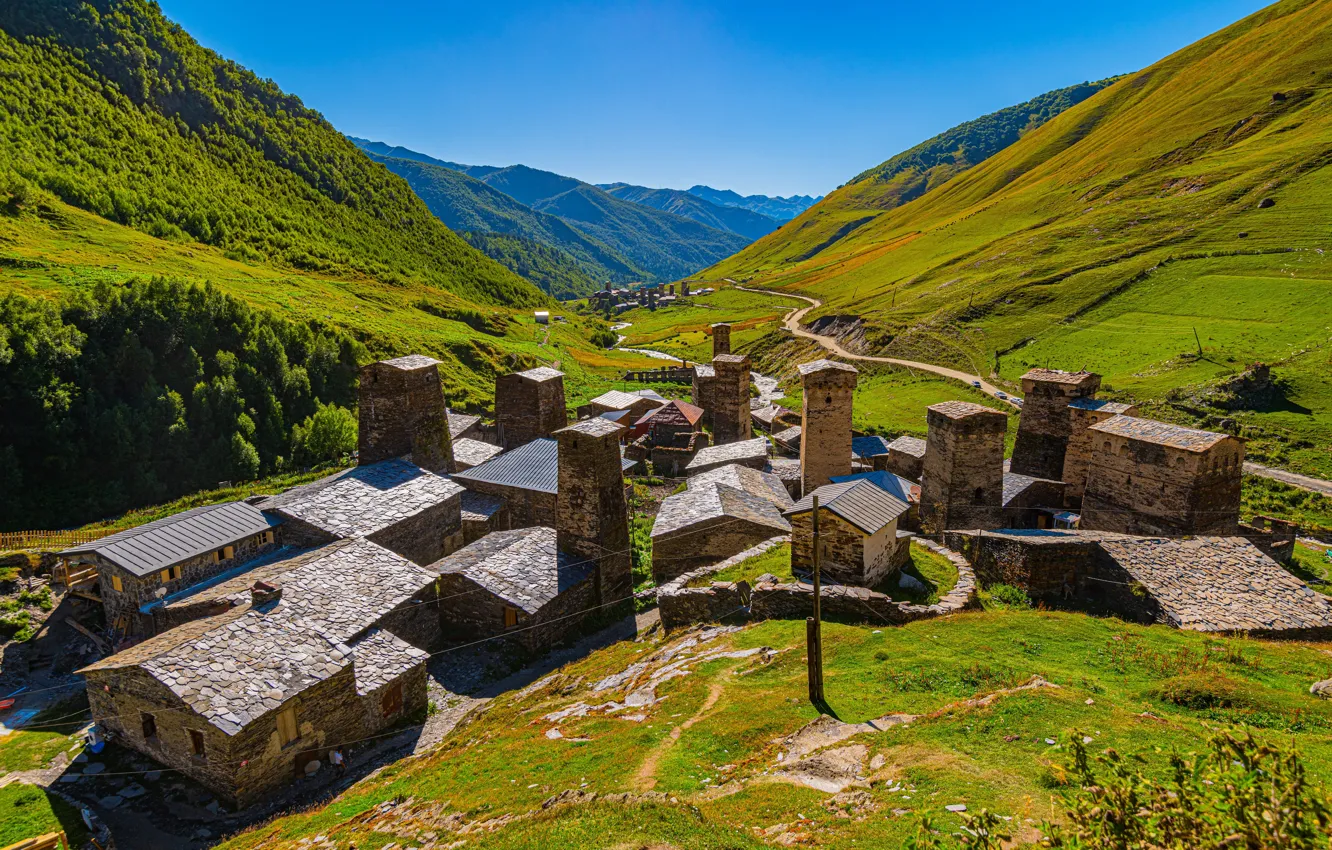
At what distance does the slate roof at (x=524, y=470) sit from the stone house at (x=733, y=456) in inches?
367

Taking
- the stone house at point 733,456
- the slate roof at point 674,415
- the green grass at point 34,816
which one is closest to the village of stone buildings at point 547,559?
the green grass at point 34,816

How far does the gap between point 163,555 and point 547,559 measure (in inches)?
501

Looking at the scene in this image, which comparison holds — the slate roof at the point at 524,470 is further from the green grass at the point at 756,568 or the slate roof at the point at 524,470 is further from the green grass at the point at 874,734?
the green grass at the point at 874,734

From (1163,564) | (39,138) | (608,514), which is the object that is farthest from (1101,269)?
(39,138)

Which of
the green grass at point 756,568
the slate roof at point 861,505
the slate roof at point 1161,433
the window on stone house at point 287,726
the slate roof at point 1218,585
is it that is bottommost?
the window on stone house at point 287,726

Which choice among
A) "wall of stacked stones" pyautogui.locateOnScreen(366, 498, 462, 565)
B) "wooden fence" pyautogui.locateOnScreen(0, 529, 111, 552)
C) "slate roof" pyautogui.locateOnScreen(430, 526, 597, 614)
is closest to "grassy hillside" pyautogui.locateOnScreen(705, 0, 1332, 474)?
"slate roof" pyautogui.locateOnScreen(430, 526, 597, 614)

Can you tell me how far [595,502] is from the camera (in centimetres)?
2464

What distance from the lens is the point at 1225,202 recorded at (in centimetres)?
7831

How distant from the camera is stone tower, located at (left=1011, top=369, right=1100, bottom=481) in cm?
2892

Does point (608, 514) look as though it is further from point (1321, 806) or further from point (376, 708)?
point (1321, 806)

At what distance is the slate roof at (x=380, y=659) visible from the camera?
1826cm

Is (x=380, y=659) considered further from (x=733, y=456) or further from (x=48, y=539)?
(x=48, y=539)

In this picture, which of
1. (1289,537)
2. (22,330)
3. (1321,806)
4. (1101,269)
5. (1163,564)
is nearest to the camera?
(1321,806)

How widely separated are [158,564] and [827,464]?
83.9 ft
